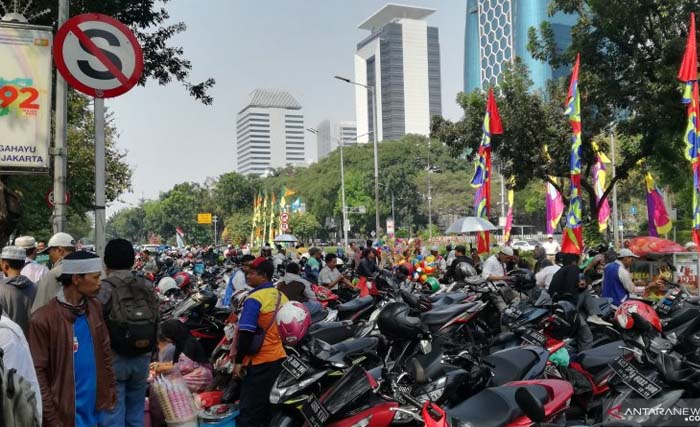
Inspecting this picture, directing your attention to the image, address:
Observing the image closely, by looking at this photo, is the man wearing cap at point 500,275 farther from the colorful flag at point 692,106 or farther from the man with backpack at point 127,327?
the man with backpack at point 127,327

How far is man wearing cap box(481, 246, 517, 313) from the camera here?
8.65 m

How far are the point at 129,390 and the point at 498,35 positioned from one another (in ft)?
340

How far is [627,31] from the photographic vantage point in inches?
682

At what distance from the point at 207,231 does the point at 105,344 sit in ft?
303

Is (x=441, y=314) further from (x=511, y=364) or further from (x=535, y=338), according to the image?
(x=511, y=364)

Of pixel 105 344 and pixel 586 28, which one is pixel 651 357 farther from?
pixel 586 28

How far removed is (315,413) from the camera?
4309 mm

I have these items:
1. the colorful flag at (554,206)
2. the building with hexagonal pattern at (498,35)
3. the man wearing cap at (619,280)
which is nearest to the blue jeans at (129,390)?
the man wearing cap at (619,280)

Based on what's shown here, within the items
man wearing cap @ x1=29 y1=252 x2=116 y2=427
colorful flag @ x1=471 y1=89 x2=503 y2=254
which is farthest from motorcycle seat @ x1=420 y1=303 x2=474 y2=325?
colorful flag @ x1=471 y1=89 x2=503 y2=254

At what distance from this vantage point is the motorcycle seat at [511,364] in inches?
219

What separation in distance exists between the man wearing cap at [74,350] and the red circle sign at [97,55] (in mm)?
2558

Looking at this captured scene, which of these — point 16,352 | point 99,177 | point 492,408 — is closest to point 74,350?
point 16,352

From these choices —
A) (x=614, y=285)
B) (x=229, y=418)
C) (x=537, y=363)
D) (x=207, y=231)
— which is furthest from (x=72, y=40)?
(x=207, y=231)

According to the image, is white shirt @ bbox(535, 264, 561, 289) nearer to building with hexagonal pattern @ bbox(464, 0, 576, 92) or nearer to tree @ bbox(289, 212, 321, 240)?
tree @ bbox(289, 212, 321, 240)
